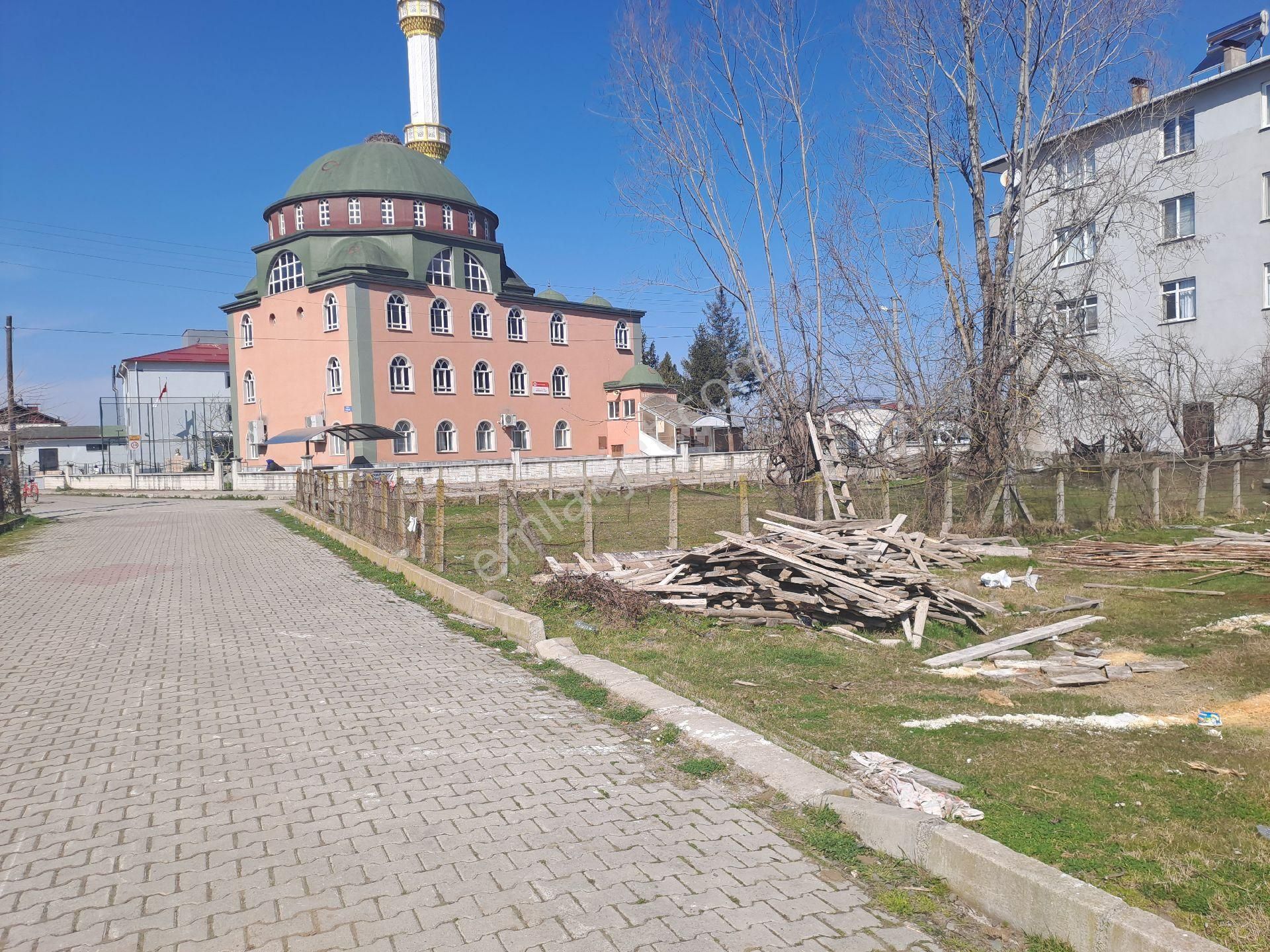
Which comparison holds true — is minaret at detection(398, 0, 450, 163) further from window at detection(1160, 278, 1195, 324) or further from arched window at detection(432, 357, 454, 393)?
window at detection(1160, 278, 1195, 324)

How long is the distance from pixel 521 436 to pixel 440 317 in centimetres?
920

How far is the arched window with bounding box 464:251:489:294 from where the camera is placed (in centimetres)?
5534

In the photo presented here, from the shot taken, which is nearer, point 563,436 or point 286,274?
point 286,274

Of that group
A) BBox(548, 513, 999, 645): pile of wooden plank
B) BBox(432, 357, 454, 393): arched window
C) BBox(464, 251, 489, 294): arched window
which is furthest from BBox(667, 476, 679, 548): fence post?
BBox(464, 251, 489, 294): arched window

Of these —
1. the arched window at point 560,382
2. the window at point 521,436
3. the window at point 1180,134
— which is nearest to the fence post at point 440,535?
the window at point 1180,134

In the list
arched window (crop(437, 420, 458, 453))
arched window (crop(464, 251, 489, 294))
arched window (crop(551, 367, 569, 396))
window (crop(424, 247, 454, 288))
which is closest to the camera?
arched window (crop(437, 420, 458, 453))

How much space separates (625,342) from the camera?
65312mm

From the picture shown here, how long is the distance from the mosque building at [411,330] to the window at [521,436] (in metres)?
0.13

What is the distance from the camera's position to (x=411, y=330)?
51.4m

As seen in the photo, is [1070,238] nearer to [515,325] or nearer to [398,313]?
[398,313]

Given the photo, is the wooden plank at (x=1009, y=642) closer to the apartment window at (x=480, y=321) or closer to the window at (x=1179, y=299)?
the window at (x=1179, y=299)

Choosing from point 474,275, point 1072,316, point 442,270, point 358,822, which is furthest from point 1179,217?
point 442,270

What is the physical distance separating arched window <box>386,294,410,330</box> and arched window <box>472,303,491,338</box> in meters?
4.90

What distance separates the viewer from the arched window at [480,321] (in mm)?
55156
